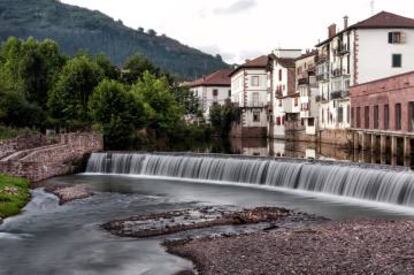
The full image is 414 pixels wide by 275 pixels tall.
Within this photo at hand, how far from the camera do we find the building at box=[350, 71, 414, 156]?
54562 mm

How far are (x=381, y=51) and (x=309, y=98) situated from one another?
18.4 m

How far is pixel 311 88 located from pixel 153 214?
2399 inches

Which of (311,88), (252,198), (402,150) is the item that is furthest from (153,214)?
(311,88)

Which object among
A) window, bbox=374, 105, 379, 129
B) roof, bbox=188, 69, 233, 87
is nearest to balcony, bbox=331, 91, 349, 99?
window, bbox=374, 105, 379, 129

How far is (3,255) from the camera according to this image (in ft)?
77.9

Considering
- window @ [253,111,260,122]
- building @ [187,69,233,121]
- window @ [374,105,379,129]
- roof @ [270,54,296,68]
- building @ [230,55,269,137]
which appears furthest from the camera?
building @ [187,69,233,121]

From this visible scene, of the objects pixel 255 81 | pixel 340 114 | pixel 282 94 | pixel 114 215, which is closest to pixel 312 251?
pixel 114 215

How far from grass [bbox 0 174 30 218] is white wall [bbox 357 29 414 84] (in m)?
42.7

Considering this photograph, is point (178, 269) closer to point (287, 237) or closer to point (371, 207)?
point (287, 237)

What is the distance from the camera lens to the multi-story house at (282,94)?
9712 centimetres

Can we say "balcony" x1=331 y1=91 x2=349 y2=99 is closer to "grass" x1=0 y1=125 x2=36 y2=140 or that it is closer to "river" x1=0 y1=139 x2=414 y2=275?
"river" x1=0 y1=139 x2=414 y2=275

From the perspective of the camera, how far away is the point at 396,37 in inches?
2817

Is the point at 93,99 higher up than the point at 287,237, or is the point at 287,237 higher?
the point at 93,99

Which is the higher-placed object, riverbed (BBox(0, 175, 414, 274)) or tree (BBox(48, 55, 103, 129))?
tree (BBox(48, 55, 103, 129))
